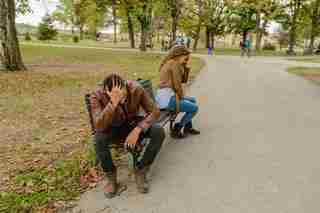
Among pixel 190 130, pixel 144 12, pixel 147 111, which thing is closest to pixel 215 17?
pixel 144 12

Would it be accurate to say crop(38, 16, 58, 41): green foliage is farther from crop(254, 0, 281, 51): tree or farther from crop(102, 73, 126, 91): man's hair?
crop(102, 73, 126, 91): man's hair

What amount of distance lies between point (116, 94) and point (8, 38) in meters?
11.3

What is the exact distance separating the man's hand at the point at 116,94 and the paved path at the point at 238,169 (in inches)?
41.8

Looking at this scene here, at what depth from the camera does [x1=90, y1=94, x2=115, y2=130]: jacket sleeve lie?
3.21m

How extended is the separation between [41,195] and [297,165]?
327 cm

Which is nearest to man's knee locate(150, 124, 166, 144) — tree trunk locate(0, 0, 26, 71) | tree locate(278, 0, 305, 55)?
tree trunk locate(0, 0, 26, 71)

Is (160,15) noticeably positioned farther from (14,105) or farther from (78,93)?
(14,105)

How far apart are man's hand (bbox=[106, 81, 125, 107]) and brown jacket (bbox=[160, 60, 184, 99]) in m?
1.75

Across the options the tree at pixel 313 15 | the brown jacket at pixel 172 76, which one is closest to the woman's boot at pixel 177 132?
the brown jacket at pixel 172 76

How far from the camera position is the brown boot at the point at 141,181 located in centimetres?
343

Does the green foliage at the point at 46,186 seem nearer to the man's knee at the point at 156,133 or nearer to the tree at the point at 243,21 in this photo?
the man's knee at the point at 156,133

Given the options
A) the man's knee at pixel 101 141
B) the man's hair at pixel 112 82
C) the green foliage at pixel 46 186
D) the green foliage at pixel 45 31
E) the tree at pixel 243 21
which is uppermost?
the tree at pixel 243 21

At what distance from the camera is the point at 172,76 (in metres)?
4.82

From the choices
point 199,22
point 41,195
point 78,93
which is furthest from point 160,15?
point 41,195
